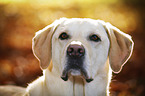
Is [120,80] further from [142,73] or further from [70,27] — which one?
[70,27]

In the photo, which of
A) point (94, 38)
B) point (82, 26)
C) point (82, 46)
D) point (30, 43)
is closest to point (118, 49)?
point (94, 38)

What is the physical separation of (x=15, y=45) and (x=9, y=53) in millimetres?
1544

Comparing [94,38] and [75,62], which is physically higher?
[94,38]

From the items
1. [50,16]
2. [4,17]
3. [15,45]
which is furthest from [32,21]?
[15,45]

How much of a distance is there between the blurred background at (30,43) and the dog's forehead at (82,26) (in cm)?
205

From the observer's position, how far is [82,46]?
364 cm

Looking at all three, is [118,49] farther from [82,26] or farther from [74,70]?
[74,70]

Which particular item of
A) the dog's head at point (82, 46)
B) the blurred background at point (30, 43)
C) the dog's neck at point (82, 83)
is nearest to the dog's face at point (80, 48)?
the dog's head at point (82, 46)

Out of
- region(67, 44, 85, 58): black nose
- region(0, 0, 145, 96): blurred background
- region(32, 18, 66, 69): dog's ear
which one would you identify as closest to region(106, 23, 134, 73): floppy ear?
region(67, 44, 85, 58): black nose

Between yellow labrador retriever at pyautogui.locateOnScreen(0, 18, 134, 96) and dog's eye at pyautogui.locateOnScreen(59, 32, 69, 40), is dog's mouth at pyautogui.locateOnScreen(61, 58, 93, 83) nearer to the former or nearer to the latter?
yellow labrador retriever at pyautogui.locateOnScreen(0, 18, 134, 96)

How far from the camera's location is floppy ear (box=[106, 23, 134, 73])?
4.12 m

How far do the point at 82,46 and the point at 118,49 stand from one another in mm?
816

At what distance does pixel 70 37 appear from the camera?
4035mm

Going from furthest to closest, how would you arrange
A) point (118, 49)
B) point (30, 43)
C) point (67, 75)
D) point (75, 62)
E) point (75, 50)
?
1. point (30, 43)
2. point (118, 49)
3. point (67, 75)
4. point (75, 62)
5. point (75, 50)
